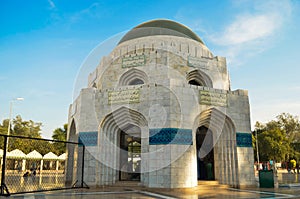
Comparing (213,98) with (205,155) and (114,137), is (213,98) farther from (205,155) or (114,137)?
(114,137)

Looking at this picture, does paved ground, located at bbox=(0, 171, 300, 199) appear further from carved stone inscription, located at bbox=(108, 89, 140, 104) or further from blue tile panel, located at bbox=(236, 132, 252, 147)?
carved stone inscription, located at bbox=(108, 89, 140, 104)

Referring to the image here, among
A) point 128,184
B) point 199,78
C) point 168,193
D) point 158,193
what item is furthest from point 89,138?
point 199,78

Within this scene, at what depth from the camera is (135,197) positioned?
9.97m

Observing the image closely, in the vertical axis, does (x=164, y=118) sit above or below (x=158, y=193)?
above

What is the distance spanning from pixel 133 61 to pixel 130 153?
6.84m

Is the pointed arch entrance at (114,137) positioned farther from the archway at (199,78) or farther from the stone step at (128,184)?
the archway at (199,78)

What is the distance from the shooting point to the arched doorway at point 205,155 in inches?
643

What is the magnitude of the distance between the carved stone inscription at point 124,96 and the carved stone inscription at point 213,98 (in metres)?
3.70

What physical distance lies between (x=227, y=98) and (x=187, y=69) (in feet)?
11.5

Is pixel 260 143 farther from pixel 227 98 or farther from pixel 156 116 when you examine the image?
pixel 156 116

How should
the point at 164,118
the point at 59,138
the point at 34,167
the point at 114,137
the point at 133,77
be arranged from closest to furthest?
the point at 164,118 < the point at 114,137 < the point at 133,77 < the point at 34,167 < the point at 59,138

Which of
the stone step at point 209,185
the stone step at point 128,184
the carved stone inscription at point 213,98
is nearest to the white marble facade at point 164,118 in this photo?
the carved stone inscription at point 213,98

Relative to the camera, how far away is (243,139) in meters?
14.8

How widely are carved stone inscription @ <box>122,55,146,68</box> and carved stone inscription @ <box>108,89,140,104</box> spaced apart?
10.8 ft
